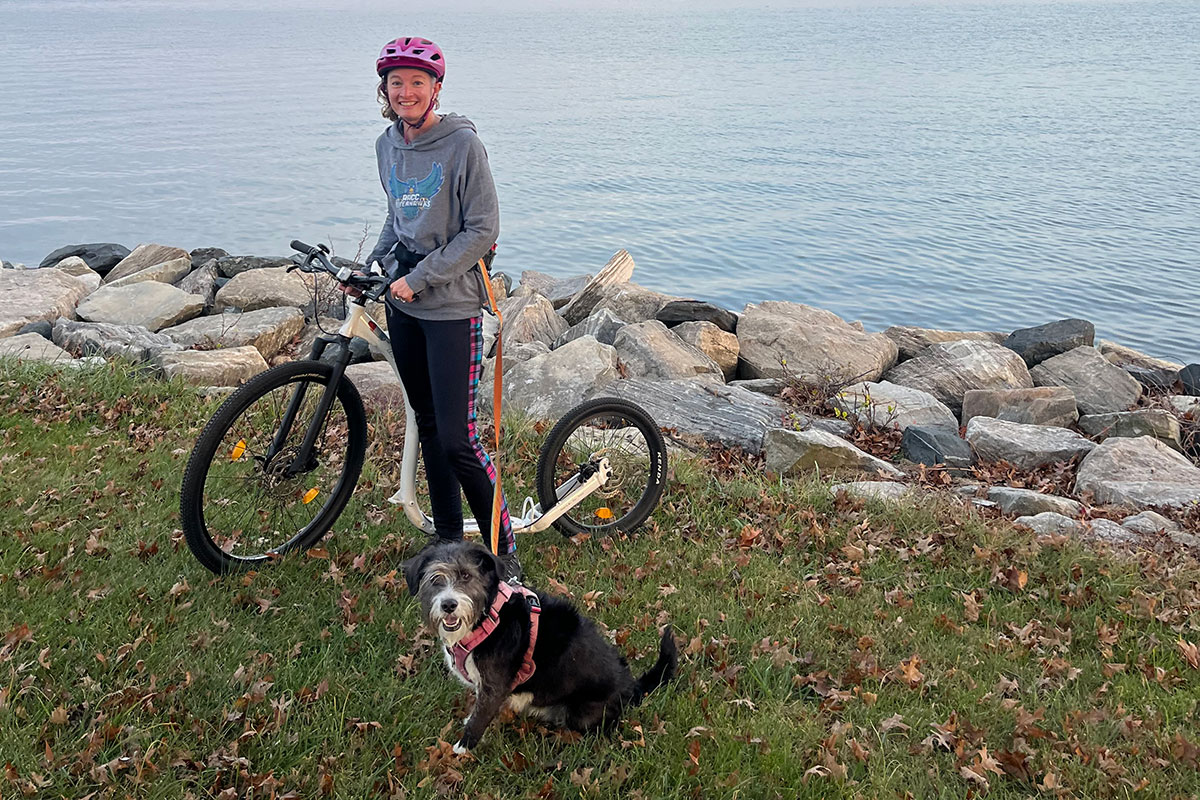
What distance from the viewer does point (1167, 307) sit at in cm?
2062

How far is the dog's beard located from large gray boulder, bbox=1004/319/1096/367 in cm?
1356

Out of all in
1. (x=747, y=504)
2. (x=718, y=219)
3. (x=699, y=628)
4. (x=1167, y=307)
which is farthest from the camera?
(x=718, y=219)

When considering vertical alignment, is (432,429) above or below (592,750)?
above

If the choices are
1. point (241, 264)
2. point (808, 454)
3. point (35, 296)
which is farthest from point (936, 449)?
point (241, 264)

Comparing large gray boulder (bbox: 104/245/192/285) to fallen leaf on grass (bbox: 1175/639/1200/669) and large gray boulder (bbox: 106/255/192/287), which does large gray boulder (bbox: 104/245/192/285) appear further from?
fallen leaf on grass (bbox: 1175/639/1200/669)

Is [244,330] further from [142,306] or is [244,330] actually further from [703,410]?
[703,410]

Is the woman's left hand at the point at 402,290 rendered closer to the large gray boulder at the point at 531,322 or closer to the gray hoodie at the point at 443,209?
the gray hoodie at the point at 443,209

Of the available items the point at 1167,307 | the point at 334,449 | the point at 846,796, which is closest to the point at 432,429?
the point at 334,449

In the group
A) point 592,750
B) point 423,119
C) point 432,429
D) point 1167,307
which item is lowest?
point 1167,307

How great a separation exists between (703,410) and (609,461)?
254 cm

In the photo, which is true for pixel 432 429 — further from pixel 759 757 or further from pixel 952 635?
pixel 952 635

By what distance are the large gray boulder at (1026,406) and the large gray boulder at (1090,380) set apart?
0.59 metres

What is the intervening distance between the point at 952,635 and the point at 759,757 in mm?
1972

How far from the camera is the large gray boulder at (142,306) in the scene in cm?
1359
